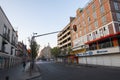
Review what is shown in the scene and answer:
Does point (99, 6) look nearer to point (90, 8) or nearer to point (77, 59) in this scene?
point (90, 8)

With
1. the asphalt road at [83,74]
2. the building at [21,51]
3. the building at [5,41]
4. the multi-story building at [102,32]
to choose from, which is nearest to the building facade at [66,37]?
the multi-story building at [102,32]

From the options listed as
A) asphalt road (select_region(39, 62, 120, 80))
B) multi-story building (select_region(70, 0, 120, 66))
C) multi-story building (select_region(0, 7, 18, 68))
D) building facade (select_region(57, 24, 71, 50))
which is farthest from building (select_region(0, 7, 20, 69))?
building facade (select_region(57, 24, 71, 50))

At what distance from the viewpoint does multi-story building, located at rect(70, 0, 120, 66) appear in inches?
1033

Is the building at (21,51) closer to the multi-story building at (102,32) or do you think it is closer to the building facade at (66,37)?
the building facade at (66,37)

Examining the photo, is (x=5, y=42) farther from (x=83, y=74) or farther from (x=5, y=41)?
(x=83, y=74)

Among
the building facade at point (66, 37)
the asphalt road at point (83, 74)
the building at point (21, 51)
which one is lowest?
the asphalt road at point (83, 74)

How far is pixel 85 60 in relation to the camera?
39.2 m

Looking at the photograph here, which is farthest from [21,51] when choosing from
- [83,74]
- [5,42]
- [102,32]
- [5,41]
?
[83,74]

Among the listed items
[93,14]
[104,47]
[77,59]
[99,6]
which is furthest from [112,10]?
[77,59]

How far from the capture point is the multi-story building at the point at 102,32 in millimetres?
26239

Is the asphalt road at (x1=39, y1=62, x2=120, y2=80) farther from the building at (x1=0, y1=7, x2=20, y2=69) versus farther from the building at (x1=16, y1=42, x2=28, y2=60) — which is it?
the building at (x1=16, y1=42, x2=28, y2=60)

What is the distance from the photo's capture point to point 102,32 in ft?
102

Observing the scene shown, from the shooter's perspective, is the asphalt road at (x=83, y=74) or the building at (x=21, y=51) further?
the building at (x=21, y=51)

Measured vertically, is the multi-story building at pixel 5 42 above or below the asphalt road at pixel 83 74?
above
